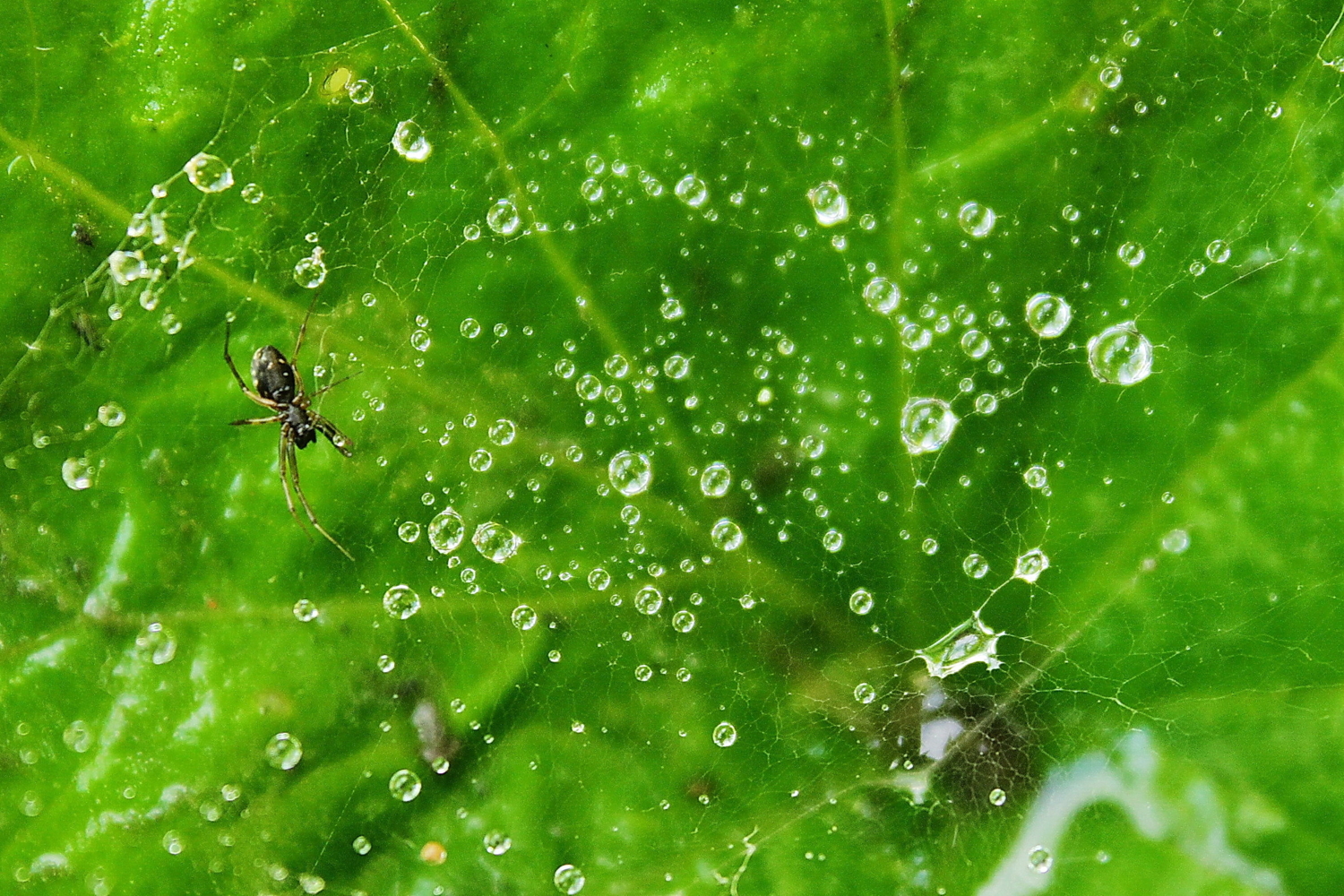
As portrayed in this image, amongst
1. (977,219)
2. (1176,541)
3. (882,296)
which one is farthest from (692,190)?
(1176,541)

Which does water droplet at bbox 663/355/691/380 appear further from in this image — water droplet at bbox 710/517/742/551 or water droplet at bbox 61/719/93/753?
water droplet at bbox 61/719/93/753

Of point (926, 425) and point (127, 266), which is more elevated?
point (127, 266)

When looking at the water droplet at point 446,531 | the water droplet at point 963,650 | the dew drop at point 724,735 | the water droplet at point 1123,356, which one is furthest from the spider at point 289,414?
the water droplet at point 1123,356

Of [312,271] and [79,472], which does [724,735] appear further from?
[79,472]

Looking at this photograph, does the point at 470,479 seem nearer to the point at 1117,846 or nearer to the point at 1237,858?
the point at 1117,846

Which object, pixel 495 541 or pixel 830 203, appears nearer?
pixel 830 203

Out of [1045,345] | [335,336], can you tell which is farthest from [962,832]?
[335,336]

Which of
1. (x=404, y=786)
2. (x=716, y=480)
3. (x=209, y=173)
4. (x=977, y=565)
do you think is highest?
(x=209, y=173)
